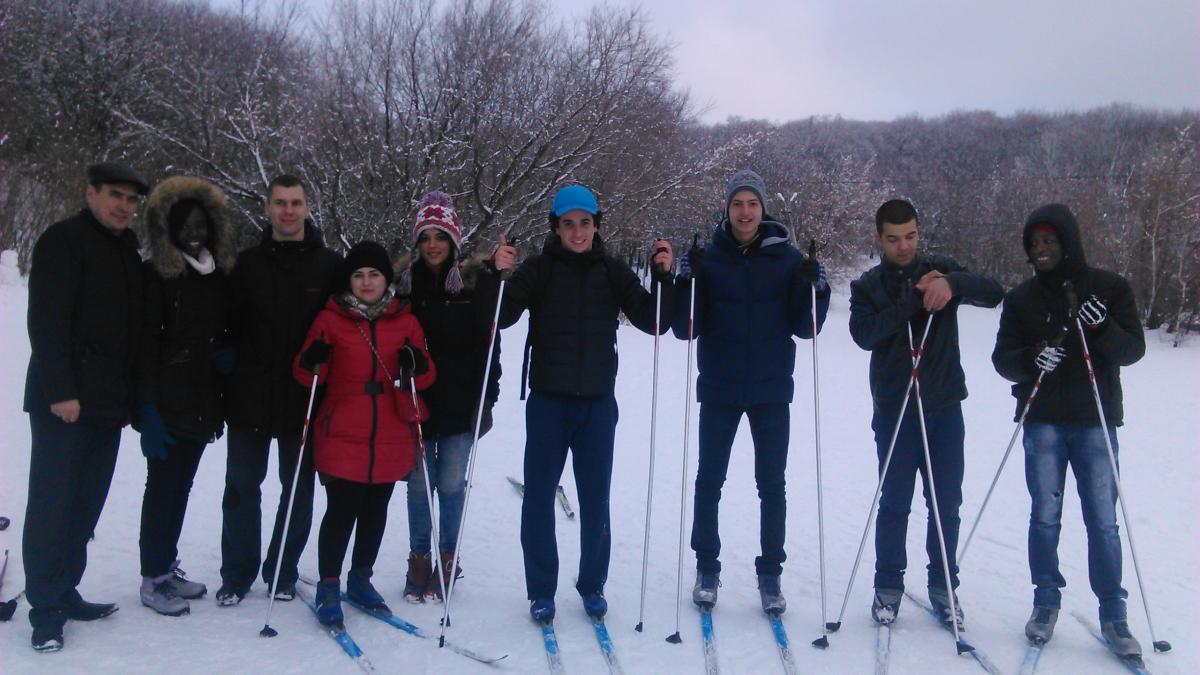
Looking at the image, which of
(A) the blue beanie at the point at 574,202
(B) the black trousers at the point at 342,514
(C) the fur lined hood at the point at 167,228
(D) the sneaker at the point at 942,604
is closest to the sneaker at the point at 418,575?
(B) the black trousers at the point at 342,514

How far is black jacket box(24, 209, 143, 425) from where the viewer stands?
9.98 feet

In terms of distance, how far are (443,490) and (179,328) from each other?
4.69ft

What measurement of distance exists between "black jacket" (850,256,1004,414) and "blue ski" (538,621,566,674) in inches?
75.1

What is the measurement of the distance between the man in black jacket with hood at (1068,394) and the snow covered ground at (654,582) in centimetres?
32

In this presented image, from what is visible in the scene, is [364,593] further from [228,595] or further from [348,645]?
[228,595]

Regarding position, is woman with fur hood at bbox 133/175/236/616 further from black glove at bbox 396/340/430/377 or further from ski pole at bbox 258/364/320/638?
black glove at bbox 396/340/430/377

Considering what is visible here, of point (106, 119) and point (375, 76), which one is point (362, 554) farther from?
point (106, 119)

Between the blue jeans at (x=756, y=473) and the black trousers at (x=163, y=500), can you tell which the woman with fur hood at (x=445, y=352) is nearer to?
the black trousers at (x=163, y=500)

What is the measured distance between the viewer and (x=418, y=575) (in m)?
3.95

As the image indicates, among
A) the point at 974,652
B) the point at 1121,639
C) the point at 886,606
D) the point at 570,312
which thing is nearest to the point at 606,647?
the point at 886,606

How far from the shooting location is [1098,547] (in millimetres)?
3562

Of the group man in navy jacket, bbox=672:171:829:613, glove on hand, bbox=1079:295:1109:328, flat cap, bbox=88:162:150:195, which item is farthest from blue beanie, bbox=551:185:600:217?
glove on hand, bbox=1079:295:1109:328

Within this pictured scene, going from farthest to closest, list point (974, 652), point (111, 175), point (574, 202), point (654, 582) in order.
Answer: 1. point (654, 582)
2. point (574, 202)
3. point (974, 652)
4. point (111, 175)

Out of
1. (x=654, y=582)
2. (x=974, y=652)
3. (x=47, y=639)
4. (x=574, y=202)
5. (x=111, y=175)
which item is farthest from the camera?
(x=654, y=582)
